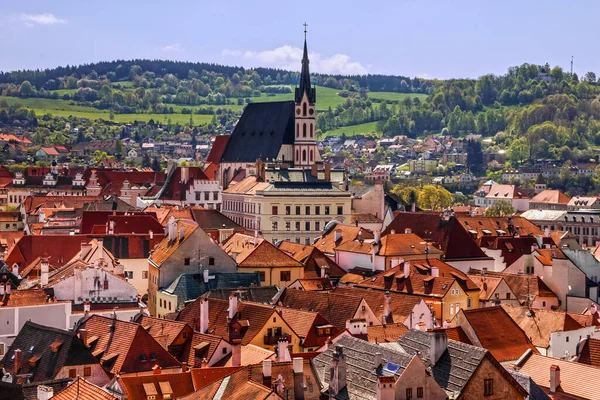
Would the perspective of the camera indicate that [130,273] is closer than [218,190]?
Yes

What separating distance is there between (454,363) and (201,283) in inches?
1300

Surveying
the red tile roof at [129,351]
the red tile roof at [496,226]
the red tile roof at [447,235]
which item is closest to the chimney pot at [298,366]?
the red tile roof at [129,351]

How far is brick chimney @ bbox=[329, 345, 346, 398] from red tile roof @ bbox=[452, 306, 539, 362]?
1493 cm

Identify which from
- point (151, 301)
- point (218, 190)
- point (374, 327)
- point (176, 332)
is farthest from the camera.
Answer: point (218, 190)

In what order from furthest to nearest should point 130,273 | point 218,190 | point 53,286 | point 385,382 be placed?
point 218,190, point 130,273, point 53,286, point 385,382

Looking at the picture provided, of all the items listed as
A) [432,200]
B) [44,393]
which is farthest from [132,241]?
[432,200]

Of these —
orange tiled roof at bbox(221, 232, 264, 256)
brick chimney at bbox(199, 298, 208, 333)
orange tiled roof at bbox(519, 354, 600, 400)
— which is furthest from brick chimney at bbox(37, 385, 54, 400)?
orange tiled roof at bbox(221, 232, 264, 256)

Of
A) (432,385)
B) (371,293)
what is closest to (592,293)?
(371,293)

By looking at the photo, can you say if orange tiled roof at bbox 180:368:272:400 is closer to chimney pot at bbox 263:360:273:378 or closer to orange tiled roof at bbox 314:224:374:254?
chimney pot at bbox 263:360:273:378

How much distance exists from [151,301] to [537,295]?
2758 centimetres

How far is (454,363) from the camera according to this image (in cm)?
4025

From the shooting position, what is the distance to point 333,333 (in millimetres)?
54750

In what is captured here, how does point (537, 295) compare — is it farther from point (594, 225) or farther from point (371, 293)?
point (594, 225)

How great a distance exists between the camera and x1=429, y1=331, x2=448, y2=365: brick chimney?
40.4 meters
